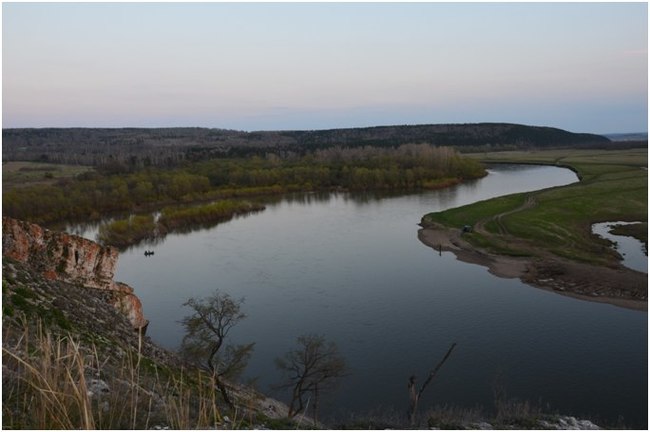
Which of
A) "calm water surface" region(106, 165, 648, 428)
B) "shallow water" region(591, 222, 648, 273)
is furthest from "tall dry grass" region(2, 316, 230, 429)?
"shallow water" region(591, 222, 648, 273)

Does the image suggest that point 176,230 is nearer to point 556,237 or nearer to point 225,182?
point 225,182

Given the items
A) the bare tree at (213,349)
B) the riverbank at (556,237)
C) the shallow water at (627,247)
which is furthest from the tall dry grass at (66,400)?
the shallow water at (627,247)

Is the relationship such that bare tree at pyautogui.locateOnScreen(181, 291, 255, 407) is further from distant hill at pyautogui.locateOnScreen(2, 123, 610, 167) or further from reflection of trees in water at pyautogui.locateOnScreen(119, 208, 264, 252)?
distant hill at pyautogui.locateOnScreen(2, 123, 610, 167)

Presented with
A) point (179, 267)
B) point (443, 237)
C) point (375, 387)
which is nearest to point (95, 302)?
point (375, 387)

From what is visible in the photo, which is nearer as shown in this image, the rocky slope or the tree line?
the rocky slope

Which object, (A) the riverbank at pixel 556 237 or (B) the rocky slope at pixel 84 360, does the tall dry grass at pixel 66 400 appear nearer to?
(B) the rocky slope at pixel 84 360

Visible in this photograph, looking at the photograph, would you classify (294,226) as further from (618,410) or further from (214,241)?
(618,410)
